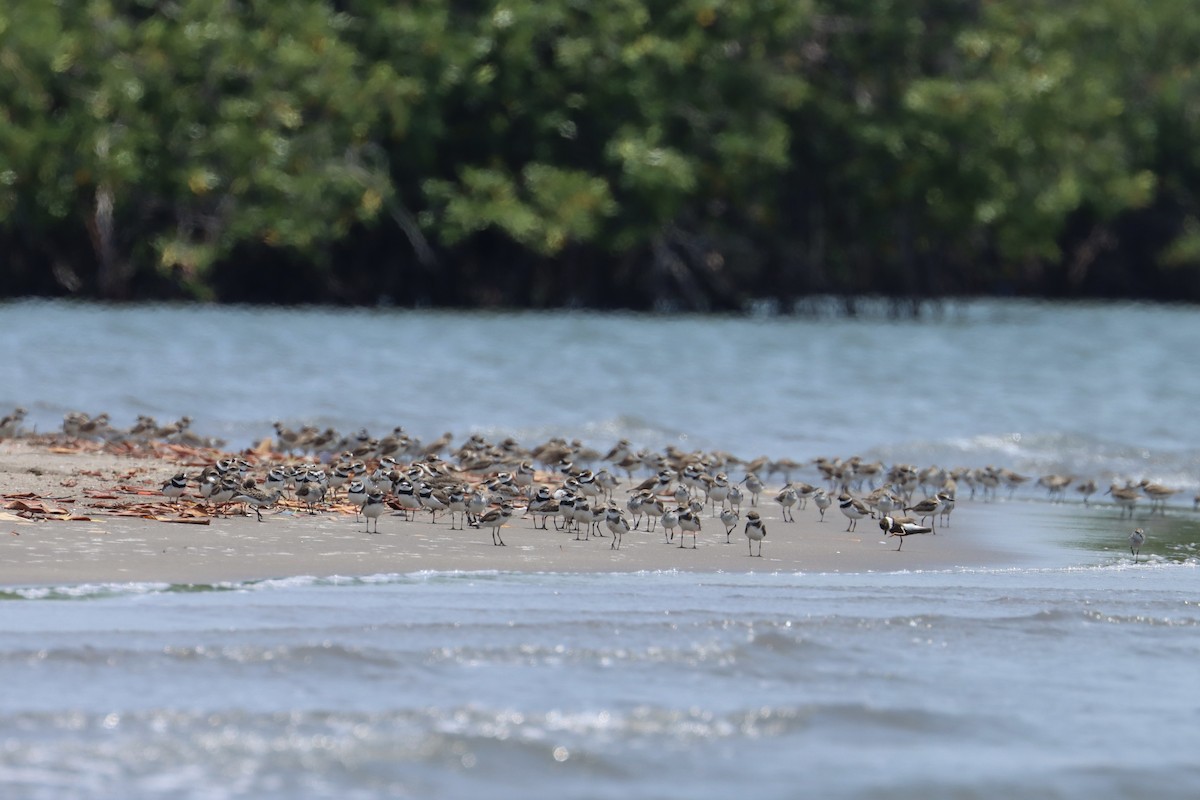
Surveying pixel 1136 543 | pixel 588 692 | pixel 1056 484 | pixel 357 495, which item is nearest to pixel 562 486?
pixel 357 495

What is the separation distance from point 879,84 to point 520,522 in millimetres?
40008

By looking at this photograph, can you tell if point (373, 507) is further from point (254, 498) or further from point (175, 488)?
point (175, 488)

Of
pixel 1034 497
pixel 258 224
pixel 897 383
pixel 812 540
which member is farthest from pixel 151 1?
pixel 812 540

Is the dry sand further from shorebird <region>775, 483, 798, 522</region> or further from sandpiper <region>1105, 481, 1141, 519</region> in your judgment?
sandpiper <region>1105, 481, 1141, 519</region>

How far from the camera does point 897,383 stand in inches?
1150

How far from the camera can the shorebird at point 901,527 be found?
13.8m

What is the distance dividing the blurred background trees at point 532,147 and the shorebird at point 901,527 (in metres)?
30.8

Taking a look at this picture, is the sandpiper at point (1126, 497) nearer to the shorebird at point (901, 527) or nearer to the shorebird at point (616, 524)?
the shorebird at point (901, 527)

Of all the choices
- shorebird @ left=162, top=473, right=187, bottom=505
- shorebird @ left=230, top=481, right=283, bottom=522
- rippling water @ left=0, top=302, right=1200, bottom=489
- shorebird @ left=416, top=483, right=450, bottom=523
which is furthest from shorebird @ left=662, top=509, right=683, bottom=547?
rippling water @ left=0, top=302, right=1200, bottom=489

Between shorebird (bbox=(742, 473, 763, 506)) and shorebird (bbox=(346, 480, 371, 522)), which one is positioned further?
shorebird (bbox=(742, 473, 763, 506))

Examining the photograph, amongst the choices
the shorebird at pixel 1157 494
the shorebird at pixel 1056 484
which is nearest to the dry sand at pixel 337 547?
the shorebird at pixel 1157 494

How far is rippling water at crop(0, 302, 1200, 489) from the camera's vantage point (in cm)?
2175

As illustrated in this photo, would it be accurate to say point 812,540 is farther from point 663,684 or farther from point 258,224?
point 258,224

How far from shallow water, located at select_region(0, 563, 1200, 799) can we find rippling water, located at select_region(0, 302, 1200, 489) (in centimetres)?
993
